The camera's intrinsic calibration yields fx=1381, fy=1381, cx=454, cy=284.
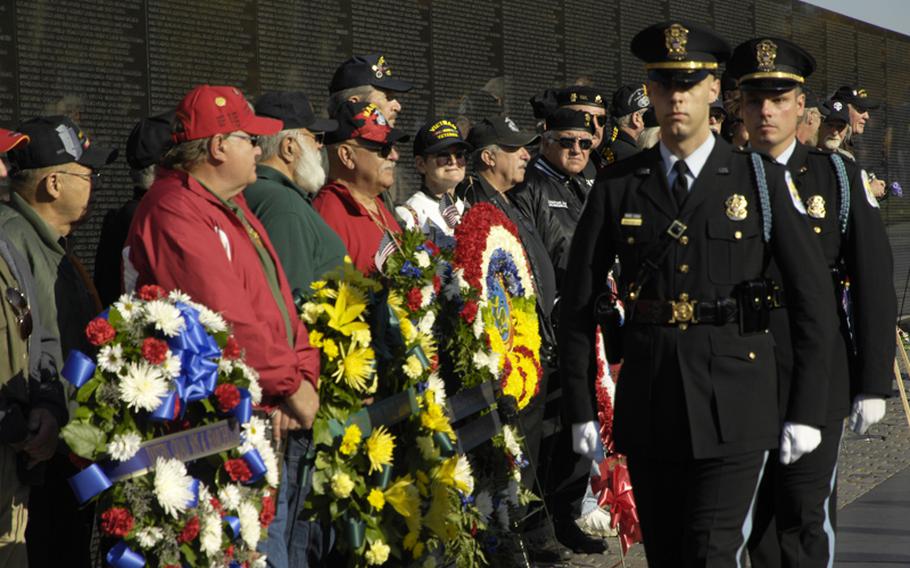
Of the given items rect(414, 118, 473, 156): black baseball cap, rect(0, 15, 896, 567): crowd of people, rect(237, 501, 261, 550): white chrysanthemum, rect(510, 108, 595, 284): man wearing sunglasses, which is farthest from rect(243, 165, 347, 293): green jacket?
rect(510, 108, 595, 284): man wearing sunglasses

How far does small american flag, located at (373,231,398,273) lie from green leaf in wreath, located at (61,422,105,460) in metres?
1.90

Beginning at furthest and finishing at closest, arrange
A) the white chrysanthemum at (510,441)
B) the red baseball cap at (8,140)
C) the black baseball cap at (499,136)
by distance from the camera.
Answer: the black baseball cap at (499,136)
the white chrysanthemum at (510,441)
the red baseball cap at (8,140)

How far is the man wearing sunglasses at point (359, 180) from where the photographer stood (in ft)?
19.6

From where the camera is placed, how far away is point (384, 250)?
5.77 meters

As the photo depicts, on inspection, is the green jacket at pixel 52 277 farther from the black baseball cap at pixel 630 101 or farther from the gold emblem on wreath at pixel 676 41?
the black baseball cap at pixel 630 101

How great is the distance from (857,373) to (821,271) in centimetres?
79

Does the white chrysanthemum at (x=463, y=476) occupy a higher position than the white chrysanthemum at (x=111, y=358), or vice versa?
the white chrysanthemum at (x=111, y=358)

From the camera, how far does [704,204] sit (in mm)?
4527

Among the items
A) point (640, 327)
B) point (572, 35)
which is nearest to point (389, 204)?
point (640, 327)

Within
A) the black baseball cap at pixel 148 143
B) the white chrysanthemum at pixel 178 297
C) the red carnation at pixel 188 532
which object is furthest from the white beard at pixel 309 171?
the red carnation at pixel 188 532

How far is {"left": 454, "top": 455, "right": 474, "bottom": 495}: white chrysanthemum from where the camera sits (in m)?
5.59

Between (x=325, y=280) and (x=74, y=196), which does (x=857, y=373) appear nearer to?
(x=325, y=280)

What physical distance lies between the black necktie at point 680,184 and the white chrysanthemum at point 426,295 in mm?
1300

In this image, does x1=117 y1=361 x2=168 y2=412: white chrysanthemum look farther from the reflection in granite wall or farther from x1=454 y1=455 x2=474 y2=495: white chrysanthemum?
the reflection in granite wall
